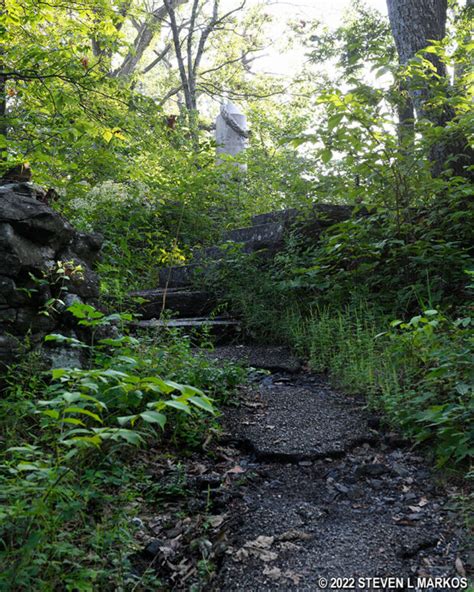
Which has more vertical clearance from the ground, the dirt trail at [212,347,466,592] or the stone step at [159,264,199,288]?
the stone step at [159,264,199,288]

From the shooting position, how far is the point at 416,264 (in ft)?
15.8

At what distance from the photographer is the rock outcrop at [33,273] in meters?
3.28

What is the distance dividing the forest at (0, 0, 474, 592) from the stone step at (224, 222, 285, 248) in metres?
0.03

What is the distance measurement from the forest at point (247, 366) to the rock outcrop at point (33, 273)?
0.02 meters

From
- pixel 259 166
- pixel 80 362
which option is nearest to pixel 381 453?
pixel 80 362

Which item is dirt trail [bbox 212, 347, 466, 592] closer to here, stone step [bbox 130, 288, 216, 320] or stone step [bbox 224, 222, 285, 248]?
stone step [bbox 130, 288, 216, 320]

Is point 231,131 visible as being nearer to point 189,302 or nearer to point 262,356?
point 189,302

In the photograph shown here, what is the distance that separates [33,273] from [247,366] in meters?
2.04

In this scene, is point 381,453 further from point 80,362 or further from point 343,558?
point 80,362

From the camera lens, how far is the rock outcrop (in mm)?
3275

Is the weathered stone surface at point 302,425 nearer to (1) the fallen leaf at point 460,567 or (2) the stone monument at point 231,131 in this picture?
(1) the fallen leaf at point 460,567

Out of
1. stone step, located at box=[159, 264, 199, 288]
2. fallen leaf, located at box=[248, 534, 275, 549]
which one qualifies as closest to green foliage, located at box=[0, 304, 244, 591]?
fallen leaf, located at box=[248, 534, 275, 549]

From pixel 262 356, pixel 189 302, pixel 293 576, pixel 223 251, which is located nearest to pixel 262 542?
pixel 293 576

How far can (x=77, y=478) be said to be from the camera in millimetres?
2209
